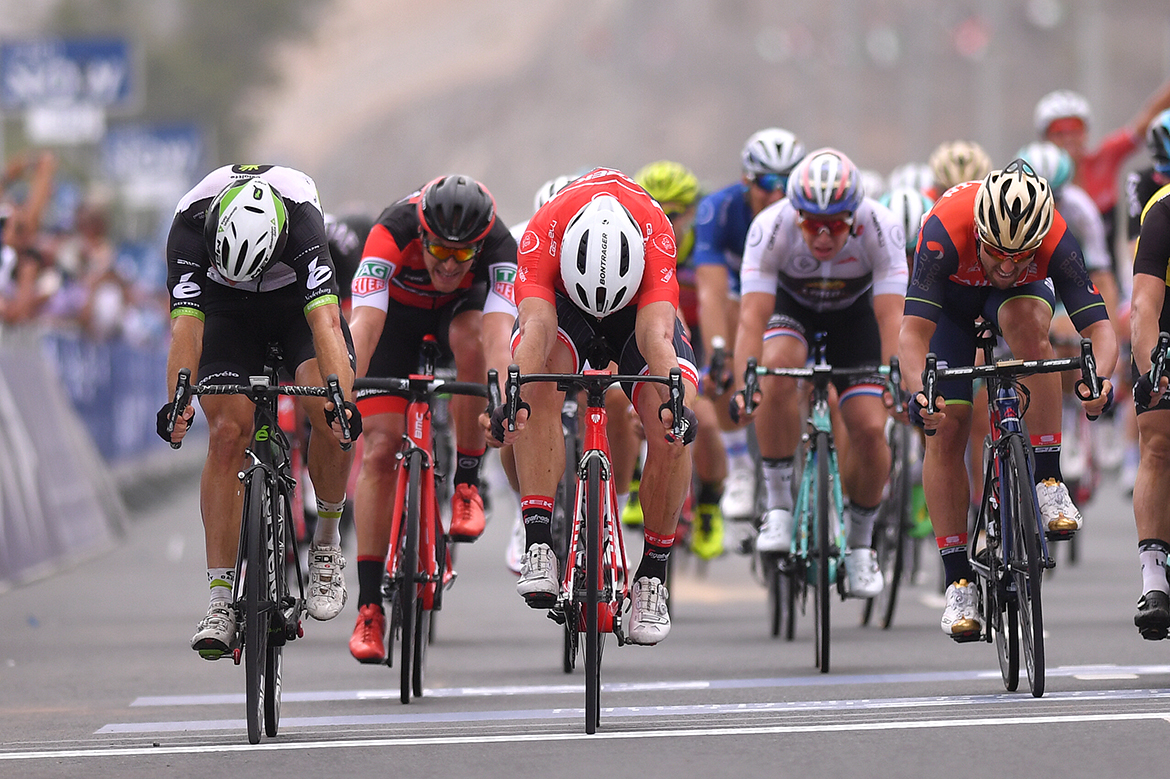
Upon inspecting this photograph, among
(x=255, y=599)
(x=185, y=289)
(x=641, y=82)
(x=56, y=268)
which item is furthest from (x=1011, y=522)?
(x=641, y=82)

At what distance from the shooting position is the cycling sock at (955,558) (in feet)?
29.6

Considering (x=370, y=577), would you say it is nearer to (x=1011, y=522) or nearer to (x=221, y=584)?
(x=221, y=584)

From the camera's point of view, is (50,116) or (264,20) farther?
(264,20)

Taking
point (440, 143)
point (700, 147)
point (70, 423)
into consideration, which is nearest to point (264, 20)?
point (700, 147)

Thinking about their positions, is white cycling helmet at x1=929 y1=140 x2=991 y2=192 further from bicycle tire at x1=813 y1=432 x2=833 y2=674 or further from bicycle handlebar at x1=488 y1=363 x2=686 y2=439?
bicycle handlebar at x1=488 y1=363 x2=686 y2=439

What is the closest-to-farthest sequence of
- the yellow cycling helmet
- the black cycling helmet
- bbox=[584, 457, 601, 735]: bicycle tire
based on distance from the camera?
bbox=[584, 457, 601, 735]: bicycle tire < the black cycling helmet < the yellow cycling helmet

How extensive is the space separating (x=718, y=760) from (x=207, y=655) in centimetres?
204

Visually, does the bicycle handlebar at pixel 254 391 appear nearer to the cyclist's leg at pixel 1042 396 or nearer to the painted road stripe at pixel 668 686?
the painted road stripe at pixel 668 686

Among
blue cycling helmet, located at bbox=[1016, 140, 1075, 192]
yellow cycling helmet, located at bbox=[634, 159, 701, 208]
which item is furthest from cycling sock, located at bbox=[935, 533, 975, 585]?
blue cycling helmet, located at bbox=[1016, 140, 1075, 192]

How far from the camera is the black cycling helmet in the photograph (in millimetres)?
9141

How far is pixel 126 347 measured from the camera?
2181 cm

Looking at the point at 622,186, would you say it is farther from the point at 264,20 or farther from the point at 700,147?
the point at 700,147

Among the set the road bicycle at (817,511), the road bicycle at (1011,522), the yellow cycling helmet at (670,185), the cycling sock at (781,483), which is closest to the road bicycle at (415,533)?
the road bicycle at (817,511)

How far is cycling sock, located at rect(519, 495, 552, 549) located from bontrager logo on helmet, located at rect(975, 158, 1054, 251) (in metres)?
2.06
